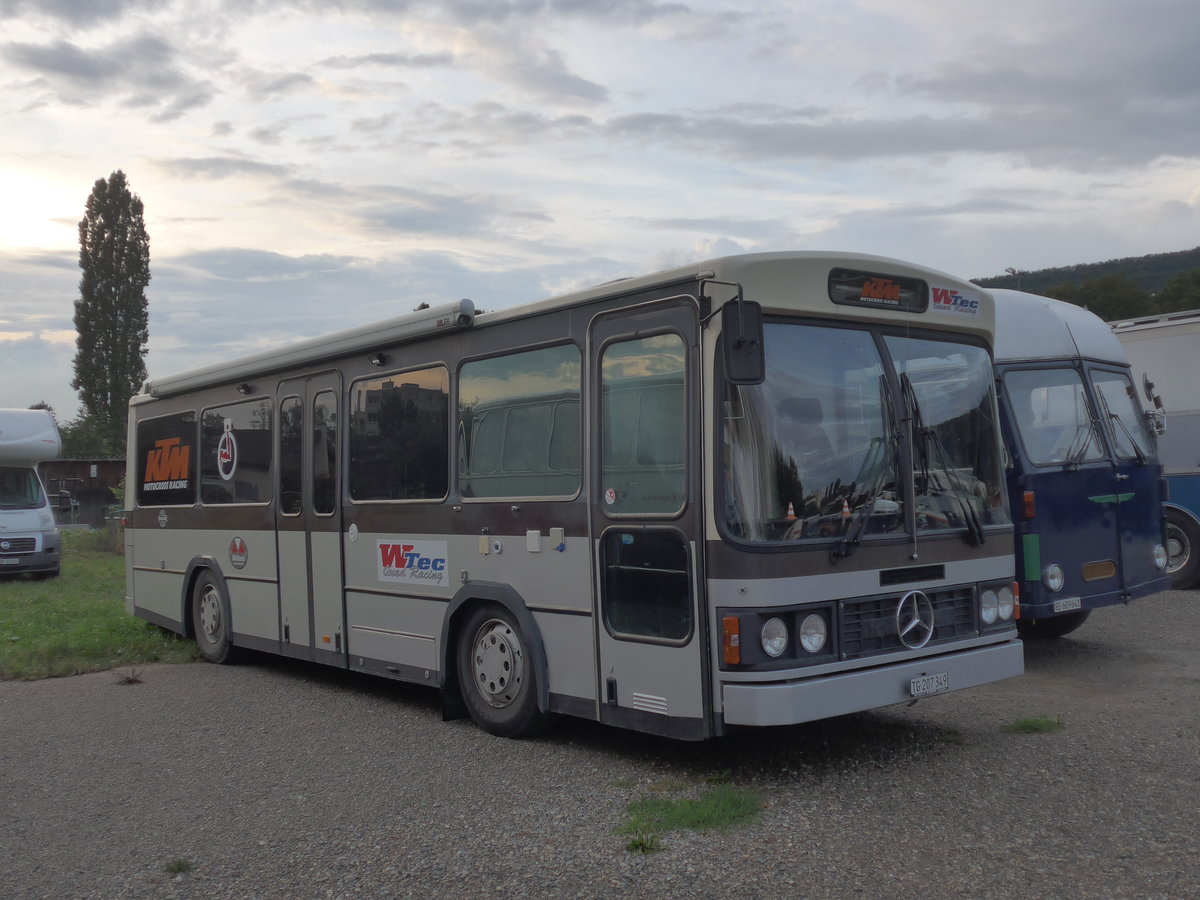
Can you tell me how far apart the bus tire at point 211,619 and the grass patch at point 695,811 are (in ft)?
21.3

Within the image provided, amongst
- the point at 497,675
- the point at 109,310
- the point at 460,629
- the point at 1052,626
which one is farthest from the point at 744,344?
the point at 109,310

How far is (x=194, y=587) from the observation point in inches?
472

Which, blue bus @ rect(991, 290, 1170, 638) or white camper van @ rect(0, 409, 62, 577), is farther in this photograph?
white camper van @ rect(0, 409, 62, 577)

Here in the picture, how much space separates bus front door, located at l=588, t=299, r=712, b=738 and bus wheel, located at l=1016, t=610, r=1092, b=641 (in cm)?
572

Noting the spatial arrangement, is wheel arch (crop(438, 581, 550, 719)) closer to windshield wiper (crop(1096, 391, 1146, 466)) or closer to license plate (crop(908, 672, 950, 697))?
license plate (crop(908, 672, 950, 697))

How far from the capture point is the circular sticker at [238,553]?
10.8 metres

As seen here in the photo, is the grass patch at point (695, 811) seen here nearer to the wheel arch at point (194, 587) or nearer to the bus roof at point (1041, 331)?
the bus roof at point (1041, 331)

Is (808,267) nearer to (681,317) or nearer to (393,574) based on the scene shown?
(681,317)

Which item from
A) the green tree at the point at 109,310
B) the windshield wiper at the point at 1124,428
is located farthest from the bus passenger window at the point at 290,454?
the green tree at the point at 109,310

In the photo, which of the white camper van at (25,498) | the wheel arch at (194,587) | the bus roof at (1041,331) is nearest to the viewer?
the bus roof at (1041,331)

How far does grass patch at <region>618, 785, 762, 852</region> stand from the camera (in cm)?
553

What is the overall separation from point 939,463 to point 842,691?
5.30 ft

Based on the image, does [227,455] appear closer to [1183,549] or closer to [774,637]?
[774,637]

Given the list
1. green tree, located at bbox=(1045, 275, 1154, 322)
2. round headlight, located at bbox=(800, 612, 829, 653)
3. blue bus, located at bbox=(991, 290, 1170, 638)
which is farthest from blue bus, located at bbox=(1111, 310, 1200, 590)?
green tree, located at bbox=(1045, 275, 1154, 322)
